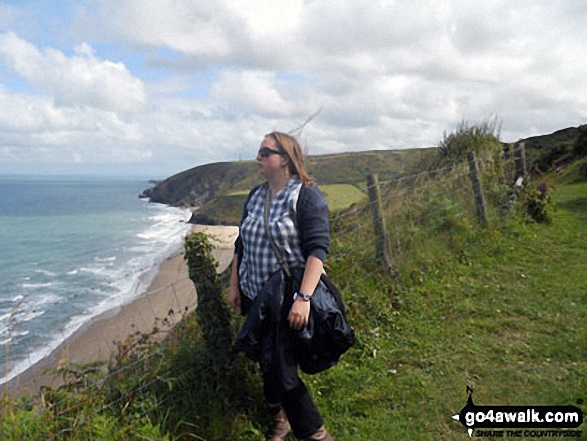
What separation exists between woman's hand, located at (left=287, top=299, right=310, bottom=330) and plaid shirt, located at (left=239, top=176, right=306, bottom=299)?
247 mm

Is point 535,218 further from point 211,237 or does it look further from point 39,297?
point 39,297

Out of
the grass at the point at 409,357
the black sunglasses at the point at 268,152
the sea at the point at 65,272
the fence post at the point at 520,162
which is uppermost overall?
the black sunglasses at the point at 268,152

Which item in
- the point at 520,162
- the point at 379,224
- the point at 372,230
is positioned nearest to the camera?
the point at 379,224

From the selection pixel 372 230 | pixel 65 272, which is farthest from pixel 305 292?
pixel 65 272

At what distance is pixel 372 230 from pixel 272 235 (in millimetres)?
3510

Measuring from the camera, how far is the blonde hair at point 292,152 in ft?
10.0

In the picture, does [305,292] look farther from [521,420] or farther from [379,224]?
[379,224]

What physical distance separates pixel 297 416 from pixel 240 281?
924 millimetres

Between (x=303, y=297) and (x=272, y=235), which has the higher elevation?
(x=272, y=235)

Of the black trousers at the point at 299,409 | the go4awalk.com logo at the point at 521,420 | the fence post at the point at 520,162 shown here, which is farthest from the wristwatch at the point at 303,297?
the fence post at the point at 520,162

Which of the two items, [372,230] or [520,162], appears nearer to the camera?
[372,230]

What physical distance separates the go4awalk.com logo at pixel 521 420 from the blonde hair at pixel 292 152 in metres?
2.09

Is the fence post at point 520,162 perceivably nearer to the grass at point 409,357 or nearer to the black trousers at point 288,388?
the grass at point 409,357

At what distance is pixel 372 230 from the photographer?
6.30 meters
